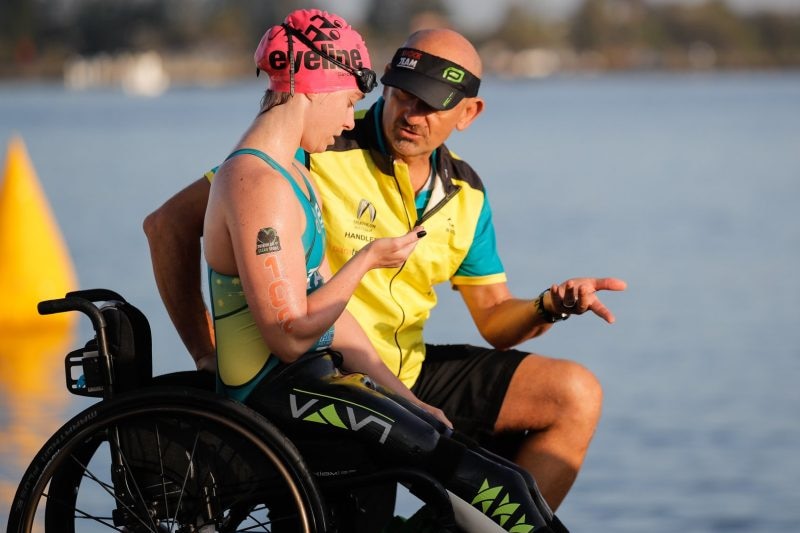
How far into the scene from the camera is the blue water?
24.2 ft

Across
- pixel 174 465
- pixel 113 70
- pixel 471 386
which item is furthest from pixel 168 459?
pixel 113 70

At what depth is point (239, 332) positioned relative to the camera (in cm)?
360

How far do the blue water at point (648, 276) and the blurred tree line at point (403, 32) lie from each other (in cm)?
10559

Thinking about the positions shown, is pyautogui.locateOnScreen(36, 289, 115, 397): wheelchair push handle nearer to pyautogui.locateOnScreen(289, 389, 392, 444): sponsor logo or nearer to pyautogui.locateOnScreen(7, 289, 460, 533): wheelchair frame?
pyautogui.locateOnScreen(7, 289, 460, 533): wheelchair frame

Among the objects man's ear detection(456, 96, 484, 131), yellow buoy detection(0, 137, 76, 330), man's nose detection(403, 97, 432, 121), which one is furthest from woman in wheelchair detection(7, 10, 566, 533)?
yellow buoy detection(0, 137, 76, 330)

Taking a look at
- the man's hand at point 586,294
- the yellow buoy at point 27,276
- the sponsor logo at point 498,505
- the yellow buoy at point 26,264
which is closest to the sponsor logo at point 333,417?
the sponsor logo at point 498,505

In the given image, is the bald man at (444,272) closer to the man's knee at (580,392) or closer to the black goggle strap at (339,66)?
the man's knee at (580,392)

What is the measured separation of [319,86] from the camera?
11.9 ft

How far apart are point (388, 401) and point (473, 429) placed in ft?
3.10

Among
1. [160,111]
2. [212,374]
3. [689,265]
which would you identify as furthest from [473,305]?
[160,111]

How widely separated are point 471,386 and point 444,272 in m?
0.39

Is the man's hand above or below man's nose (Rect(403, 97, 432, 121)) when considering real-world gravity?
below

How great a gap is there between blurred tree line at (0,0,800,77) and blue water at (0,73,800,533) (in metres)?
106

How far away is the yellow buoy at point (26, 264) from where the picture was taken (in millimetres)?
11617
